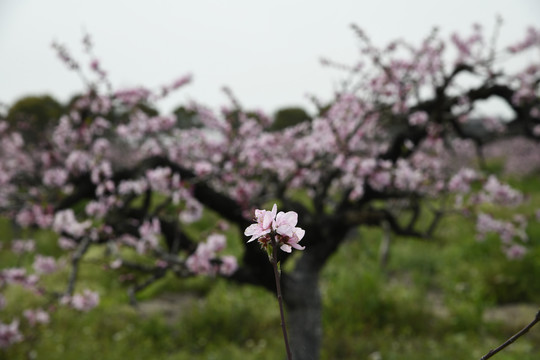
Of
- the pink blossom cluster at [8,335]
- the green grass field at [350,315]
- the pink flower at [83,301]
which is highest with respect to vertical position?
the pink flower at [83,301]

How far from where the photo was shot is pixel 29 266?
25.3ft

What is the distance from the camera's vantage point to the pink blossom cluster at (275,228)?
0.78 meters

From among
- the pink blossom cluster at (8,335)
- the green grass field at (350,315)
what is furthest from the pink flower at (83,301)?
the green grass field at (350,315)

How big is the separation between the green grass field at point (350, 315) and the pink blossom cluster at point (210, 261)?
200 cm

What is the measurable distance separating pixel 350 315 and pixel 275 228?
16.8 feet

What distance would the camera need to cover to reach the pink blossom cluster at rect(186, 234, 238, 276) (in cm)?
278

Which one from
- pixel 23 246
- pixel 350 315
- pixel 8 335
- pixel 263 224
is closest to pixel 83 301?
pixel 8 335

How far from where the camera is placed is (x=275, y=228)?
Result: 0.78 m

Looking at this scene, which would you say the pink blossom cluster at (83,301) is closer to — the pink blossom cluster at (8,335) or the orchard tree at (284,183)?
the orchard tree at (284,183)

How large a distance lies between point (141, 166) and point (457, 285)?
18.0 feet

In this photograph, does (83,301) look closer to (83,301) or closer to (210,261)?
(83,301)

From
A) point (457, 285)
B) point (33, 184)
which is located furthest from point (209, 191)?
point (457, 285)

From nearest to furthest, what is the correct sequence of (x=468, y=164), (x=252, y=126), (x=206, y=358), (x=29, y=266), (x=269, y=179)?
(x=206, y=358) < (x=269, y=179) < (x=252, y=126) < (x=29, y=266) < (x=468, y=164)

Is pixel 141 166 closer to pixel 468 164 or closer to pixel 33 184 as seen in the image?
pixel 33 184
